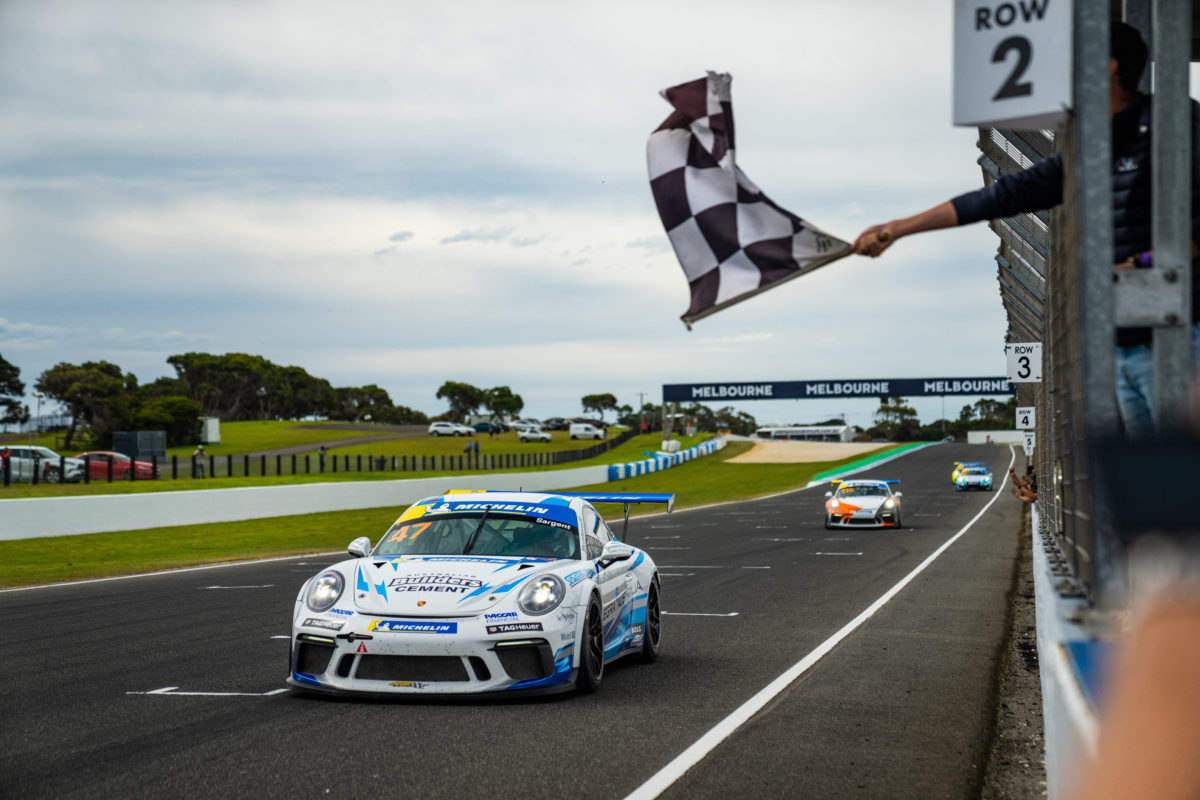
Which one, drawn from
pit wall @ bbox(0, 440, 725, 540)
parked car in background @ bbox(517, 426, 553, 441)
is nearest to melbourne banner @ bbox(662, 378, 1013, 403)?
parked car in background @ bbox(517, 426, 553, 441)

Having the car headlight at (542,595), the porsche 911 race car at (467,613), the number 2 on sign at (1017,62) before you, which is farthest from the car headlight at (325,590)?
the number 2 on sign at (1017,62)

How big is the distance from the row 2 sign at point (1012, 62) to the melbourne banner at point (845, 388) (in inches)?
4343

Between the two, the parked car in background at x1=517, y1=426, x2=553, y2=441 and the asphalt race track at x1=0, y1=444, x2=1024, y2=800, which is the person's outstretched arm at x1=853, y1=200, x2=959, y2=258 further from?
the parked car in background at x1=517, y1=426, x2=553, y2=441

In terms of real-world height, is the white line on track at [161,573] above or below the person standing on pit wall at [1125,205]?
below

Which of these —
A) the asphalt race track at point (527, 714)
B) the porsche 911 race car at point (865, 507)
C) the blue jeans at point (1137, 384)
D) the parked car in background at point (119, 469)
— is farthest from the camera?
the parked car in background at point (119, 469)

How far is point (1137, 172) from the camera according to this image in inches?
133

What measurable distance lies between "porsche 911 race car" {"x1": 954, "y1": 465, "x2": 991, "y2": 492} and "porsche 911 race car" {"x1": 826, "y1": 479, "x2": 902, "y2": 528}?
76.2 feet

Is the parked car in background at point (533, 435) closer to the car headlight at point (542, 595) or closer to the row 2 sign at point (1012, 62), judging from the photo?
the car headlight at point (542, 595)

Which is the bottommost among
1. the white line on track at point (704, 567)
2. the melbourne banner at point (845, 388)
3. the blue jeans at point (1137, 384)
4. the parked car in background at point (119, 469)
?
the white line on track at point (704, 567)

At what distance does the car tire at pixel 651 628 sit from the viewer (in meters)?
9.32

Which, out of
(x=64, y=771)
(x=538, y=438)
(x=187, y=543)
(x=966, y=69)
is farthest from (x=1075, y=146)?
(x=538, y=438)

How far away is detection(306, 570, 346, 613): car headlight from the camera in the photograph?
754 cm

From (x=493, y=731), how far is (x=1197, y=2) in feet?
19.8

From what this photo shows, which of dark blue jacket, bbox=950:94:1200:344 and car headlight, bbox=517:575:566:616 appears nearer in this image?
dark blue jacket, bbox=950:94:1200:344
